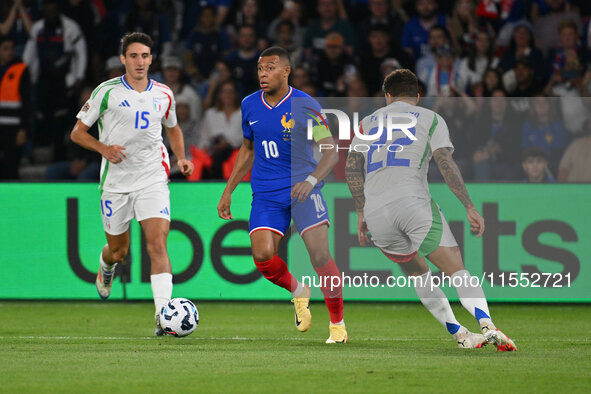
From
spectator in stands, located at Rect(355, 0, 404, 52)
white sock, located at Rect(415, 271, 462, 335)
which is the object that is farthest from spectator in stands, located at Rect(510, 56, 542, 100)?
white sock, located at Rect(415, 271, 462, 335)

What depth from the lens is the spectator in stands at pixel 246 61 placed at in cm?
1376

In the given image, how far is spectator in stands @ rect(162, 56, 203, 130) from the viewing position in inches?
525

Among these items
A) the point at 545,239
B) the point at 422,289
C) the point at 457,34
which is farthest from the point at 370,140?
the point at 457,34

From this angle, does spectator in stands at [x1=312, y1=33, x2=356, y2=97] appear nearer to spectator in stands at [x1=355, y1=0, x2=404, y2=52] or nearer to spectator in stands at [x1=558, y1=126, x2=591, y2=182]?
spectator in stands at [x1=355, y1=0, x2=404, y2=52]

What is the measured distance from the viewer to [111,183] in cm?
864

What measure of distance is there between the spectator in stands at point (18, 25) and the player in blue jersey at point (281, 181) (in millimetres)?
7490

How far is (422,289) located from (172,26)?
9144 millimetres

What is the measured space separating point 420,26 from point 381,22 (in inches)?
20.9

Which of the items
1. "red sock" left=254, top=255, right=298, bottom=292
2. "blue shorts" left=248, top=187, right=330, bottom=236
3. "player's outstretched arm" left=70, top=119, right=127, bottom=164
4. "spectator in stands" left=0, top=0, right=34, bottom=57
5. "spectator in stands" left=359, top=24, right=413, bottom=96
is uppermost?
"spectator in stands" left=0, top=0, right=34, bottom=57

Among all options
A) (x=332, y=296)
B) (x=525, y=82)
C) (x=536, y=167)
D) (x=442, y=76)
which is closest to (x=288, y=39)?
(x=442, y=76)

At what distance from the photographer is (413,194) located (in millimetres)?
7195

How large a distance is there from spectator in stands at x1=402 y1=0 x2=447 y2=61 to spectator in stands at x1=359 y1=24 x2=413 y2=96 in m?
0.46

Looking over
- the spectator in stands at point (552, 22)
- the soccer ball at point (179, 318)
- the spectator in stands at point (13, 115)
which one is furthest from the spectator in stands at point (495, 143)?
the spectator in stands at point (13, 115)

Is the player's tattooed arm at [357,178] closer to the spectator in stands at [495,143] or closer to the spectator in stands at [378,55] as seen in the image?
the spectator in stands at [495,143]
